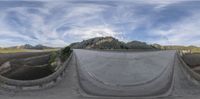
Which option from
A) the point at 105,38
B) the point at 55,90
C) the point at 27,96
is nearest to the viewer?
the point at 27,96

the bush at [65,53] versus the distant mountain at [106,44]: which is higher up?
the distant mountain at [106,44]

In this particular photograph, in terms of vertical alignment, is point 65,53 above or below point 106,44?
below

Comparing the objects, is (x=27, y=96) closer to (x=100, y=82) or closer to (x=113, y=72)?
(x=100, y=82)

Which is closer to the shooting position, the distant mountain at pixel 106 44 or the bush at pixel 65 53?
the bush at pixel 65 53

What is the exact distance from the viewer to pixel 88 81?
2708cm

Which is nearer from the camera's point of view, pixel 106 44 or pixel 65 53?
pixel 65 53

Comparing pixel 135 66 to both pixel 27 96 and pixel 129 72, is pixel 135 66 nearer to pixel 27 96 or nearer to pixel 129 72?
pixel 129 72

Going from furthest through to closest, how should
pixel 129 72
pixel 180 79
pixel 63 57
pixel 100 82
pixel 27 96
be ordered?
pixel 63 57 < pixel 129 72 < pixel 180 79 < pixel 100 82 < pixel 27 96

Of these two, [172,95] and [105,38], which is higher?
[105,38]

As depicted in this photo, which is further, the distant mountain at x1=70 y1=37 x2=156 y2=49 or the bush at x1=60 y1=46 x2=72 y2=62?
the distant mountain at x1=70 y1=37 x2=156 y2=49

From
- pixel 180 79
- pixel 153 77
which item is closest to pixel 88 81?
pixel 153 77

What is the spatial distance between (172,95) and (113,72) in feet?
30.9

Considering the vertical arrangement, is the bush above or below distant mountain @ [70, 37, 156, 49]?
below

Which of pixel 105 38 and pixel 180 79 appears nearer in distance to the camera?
pixel 180 79
